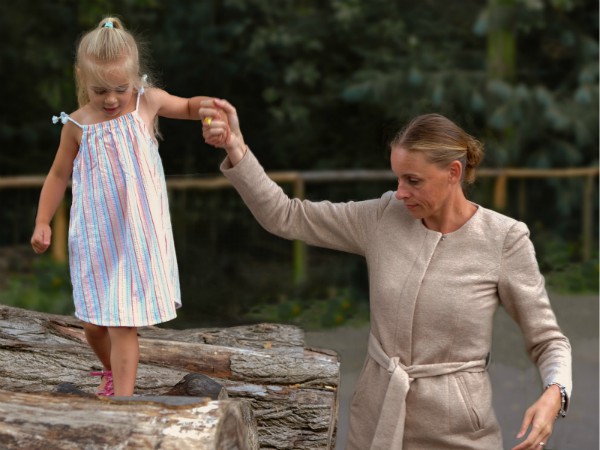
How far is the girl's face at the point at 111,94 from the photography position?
2.80 metres

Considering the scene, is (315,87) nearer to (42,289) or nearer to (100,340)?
(42,289)

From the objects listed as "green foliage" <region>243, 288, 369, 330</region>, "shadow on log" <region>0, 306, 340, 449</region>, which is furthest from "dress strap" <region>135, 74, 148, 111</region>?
"green foliage" <region>243, 288, 369, 330</region>

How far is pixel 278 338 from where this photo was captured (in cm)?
395

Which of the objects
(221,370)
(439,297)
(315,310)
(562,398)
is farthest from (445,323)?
(315,310)

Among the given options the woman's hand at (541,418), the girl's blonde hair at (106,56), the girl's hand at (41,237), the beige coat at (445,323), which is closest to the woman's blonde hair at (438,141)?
the beige coat at (445,323)

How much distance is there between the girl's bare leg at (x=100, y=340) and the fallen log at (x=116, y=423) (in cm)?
58

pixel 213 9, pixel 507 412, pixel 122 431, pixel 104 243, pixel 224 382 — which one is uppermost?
pixel 213 9

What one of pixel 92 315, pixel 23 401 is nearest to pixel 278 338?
pixel 92 315

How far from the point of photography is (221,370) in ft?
11.5

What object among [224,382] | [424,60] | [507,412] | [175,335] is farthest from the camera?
[424,60]

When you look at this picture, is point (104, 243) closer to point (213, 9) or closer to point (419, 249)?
point (419, 249)

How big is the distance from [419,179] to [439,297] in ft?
0.93

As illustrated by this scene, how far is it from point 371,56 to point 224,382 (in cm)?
488

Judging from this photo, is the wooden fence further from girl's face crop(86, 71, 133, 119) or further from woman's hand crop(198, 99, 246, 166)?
woman's hand crop(198, 99, 246, 166)
